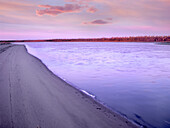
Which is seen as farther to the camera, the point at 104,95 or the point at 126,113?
the point at 104,95

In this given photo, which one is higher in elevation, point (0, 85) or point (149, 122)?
point (0, 85)

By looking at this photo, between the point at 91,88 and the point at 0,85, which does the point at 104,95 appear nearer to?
the point at 91,88

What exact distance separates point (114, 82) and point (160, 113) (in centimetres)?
430

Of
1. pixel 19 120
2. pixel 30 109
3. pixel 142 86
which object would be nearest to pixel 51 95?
pixel 30 109

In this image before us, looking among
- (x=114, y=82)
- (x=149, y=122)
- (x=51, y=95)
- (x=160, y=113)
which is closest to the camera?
(x=149, y=122)

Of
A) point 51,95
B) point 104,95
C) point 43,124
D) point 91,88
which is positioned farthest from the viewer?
point 91,88

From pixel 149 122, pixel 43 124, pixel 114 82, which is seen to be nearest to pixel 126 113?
pixel 149 122

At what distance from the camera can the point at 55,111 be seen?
15.5 ft

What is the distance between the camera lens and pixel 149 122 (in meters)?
4.59

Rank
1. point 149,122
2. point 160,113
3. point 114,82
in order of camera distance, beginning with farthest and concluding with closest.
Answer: point 114,82
point 160,113
point 149,122

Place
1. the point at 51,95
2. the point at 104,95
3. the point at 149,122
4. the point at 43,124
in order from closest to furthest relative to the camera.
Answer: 1. the point at 43,124
2. the point at 149,122
3. the point at 51,95
4. the point at 104,95

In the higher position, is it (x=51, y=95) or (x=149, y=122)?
(x=51, y=95)

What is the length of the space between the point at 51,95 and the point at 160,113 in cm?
447

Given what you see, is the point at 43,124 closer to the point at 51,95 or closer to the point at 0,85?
the point at 51,95
